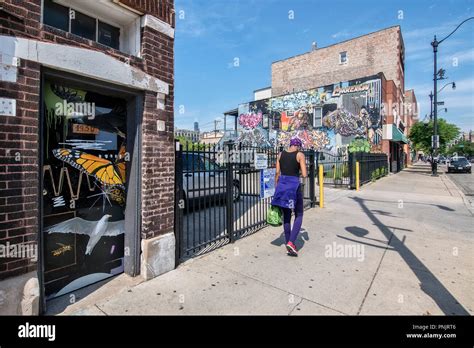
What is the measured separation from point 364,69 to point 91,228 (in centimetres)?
3142

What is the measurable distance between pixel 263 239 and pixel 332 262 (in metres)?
1.57

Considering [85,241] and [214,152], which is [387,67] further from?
[85,241]

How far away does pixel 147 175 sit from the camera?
376 cm

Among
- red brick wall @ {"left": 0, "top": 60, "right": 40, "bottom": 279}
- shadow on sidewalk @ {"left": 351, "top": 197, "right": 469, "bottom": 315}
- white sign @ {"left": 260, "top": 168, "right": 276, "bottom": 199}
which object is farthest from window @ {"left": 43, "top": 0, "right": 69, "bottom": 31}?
shadow on sidewalk @ {"left": 351, "top": 197, "right": 469, "bottom": 315}

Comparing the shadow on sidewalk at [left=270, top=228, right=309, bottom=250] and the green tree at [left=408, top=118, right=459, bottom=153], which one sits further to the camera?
the green tree at [left=408, top=118, right=459, bottom=153]

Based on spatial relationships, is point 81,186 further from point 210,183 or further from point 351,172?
point 351,172

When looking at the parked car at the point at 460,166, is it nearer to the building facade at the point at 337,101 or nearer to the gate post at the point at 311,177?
the building facade at the point at 337,101

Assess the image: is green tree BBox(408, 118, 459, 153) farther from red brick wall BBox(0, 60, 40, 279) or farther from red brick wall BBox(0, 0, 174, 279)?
red brick wall BBox(0, 60, 40, 279)

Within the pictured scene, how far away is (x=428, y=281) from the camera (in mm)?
3768

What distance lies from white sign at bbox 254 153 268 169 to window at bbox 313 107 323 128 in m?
18.5

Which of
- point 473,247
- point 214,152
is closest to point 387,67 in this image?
point 473,247

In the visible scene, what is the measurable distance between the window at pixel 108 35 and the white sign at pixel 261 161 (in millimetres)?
3378

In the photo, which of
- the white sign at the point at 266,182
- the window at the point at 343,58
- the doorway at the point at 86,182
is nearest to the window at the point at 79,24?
the doorway at the point at 86,182

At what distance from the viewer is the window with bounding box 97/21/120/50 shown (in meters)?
3.59
